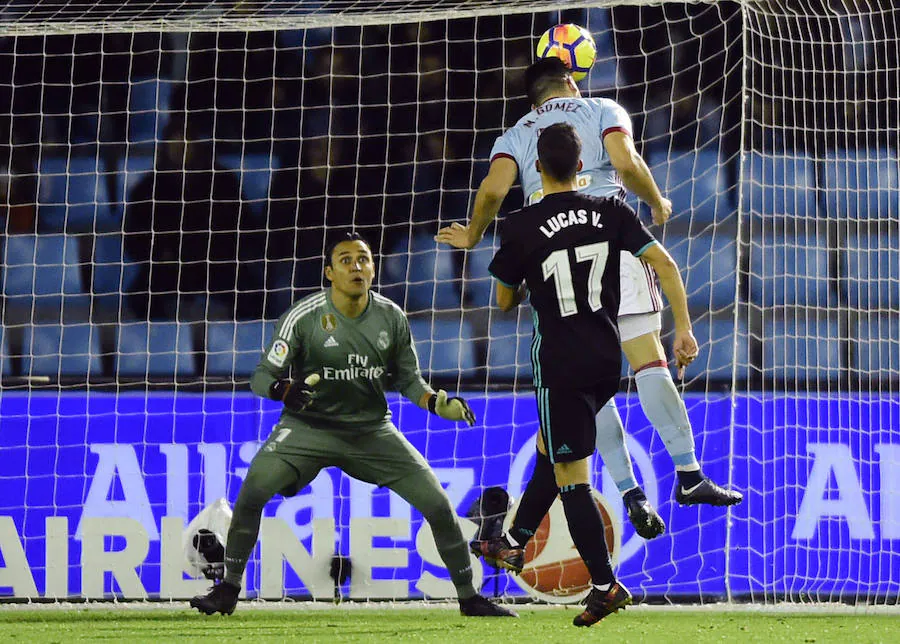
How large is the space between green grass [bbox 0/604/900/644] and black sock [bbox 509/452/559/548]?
389mm

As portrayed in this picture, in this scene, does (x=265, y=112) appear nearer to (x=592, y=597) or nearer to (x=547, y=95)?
(x=547, y=95)

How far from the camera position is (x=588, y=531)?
4582 mm

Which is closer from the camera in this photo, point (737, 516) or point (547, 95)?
point (547, 95)

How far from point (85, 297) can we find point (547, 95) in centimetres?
407

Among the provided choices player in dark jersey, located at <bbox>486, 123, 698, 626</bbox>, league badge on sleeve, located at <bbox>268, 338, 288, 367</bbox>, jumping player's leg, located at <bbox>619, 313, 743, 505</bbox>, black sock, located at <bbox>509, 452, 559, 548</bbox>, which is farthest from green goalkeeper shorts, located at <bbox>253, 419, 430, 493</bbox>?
player in dark jersey, located at <bbox>486, 123, 698, 626</bbox>

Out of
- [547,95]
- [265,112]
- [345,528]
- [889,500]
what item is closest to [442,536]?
[345,528]

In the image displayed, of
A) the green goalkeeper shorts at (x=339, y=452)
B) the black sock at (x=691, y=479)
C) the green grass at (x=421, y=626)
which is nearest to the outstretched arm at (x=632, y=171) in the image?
the black sock at (x=691, y=479)

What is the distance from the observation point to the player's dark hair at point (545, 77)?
5168 millimetres

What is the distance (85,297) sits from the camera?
8.33 metres

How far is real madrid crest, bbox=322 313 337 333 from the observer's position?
6.04 metres

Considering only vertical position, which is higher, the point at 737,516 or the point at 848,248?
the point at 848,248

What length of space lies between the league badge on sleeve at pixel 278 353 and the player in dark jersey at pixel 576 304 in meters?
1.58

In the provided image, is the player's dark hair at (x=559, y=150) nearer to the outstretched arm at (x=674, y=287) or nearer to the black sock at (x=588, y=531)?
the outstretched arm at (x=674, y=287)

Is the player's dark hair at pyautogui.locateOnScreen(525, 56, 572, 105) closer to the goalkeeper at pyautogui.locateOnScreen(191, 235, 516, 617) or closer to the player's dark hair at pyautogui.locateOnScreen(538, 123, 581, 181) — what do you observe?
the player's dark hair at pyautogui.locateOnScreen(538, 123, 581, 181)
